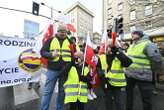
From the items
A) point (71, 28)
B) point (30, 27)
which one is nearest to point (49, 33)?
point (71, 28)

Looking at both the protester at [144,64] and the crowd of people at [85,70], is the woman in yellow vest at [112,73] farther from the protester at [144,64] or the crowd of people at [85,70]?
the protester at [144,64]

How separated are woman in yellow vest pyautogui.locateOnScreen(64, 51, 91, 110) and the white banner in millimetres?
1795

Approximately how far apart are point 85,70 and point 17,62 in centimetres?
212

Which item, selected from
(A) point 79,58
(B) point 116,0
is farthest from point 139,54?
(B) point 116,0

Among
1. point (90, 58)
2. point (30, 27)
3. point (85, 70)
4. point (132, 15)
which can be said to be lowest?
point (85, 70)

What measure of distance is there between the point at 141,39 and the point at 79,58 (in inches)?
54.3

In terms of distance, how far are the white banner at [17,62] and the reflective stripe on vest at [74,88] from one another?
181cm

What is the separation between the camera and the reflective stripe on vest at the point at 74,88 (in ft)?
16.7

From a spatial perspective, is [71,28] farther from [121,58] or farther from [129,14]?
[129,14]

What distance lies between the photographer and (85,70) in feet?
17.1

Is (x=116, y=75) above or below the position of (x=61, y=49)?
below

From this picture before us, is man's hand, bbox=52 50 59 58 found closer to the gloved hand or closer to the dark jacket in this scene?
the gloved hand

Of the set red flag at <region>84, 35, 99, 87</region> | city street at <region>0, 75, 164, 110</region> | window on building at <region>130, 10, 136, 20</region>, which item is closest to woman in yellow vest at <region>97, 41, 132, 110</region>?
red flag at <region>84, 35, 99, 87</region>

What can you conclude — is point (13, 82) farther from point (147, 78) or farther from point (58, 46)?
point (147, 78)
